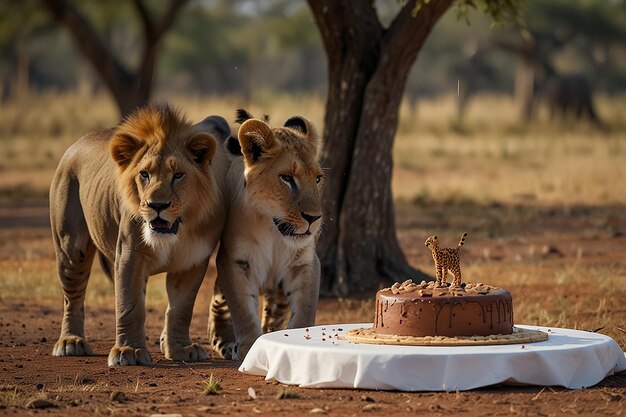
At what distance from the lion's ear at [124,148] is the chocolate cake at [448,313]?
171 cm

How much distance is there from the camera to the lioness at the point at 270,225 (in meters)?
6.89

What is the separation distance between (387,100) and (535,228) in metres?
4.86

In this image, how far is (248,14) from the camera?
63375 mm

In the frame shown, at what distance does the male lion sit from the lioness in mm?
169

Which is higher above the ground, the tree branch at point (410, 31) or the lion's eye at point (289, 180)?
the tree branch at point (410, 31)

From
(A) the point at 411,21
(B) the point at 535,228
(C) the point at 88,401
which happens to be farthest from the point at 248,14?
(C) the point at 88,401

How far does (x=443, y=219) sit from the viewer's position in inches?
602

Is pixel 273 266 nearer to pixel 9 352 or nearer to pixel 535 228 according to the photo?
pixel 9 352

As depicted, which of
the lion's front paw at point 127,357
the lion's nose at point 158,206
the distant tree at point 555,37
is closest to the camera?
the lion's nose at point 158,206

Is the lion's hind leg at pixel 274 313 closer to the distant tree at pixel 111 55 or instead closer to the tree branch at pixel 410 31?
the tree branch at pixel 410 31

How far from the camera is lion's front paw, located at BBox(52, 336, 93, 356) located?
7.65 metres

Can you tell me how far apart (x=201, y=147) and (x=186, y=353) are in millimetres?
1177

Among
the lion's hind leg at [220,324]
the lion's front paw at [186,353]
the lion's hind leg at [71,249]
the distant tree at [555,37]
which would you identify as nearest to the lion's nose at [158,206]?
the lion's front paw at [186,353]

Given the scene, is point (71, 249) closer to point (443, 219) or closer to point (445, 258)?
point (445, 258)
